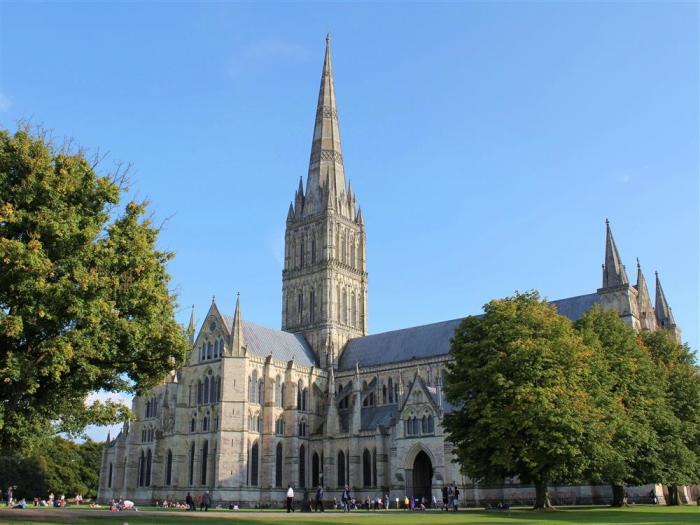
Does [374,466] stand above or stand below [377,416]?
below

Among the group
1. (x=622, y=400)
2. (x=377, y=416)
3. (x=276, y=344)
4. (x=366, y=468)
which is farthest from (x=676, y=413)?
(x=276, y=344)

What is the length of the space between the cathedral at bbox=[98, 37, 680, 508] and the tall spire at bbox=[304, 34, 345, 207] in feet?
12.9

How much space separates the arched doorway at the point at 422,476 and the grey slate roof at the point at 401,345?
1359 cm

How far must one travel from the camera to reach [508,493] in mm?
54062

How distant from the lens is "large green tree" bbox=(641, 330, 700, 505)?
45031mm

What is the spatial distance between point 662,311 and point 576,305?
14836 millimetres

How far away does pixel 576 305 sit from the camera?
6675cm

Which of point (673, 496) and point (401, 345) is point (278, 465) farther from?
point (673, 496)

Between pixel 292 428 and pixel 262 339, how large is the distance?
10.1 m

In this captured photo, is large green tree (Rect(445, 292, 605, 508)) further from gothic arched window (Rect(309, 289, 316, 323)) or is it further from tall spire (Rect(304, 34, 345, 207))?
tall spire (Rect(304, 34, 345, 207))

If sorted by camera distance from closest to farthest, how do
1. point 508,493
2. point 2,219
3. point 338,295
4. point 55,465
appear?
point 2,219 < point 508,493 < point 338,295 < point 55,465

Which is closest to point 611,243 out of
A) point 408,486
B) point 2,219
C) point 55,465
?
point 408,486

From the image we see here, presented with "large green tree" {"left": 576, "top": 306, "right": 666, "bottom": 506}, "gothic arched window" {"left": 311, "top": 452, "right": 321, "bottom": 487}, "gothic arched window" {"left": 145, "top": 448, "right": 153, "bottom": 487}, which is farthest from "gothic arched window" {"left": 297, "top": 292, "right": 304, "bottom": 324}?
"large green tree" {"left": 576, "top": 306, "right": 666, "bottom": 506}

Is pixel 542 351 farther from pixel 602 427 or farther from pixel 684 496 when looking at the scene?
pixel 684 496
